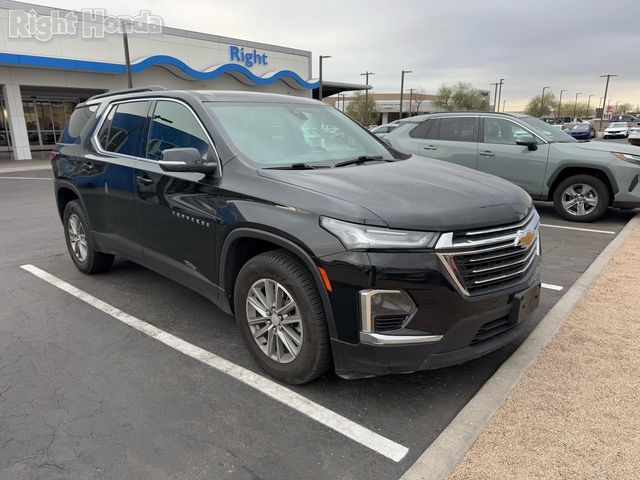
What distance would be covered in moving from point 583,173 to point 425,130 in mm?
2862

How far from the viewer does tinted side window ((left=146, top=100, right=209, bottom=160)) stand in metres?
3.60

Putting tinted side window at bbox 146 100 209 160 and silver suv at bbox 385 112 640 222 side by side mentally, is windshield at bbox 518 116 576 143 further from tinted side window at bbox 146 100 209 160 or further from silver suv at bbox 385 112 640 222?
tinted side window at bbox 146 100 209 160

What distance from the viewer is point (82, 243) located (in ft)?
17.3

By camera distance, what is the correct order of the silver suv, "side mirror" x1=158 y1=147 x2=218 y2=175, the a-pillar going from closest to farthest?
"side mirror" x1=158 y1=147 x2=218 y2=175 < the silver suv < the a-pillar

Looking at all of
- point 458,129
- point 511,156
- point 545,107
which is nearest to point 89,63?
point 458,129

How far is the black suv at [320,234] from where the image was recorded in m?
2.60

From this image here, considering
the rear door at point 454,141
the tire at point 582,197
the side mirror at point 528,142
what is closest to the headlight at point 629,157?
the tire at point 582,197

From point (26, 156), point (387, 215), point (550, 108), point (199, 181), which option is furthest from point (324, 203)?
point (550, 108)

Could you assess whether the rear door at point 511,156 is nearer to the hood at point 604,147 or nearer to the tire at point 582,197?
the tire at point 582,197

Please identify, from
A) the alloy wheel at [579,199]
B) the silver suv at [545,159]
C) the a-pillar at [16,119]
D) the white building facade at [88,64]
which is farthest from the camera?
the a-pillar at [16,119]

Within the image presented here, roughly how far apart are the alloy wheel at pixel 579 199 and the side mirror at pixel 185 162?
6.75 m

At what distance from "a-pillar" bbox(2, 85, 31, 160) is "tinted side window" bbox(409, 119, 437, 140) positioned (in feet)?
65.5

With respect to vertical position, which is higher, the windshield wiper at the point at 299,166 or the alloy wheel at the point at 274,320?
the windshield wiper at the point at 299,166

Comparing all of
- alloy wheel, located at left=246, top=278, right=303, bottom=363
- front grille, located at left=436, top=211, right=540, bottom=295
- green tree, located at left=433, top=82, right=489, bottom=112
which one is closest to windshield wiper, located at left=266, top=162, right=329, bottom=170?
alloy wheel, located at left=246, top=278, right=303, bottom=363
